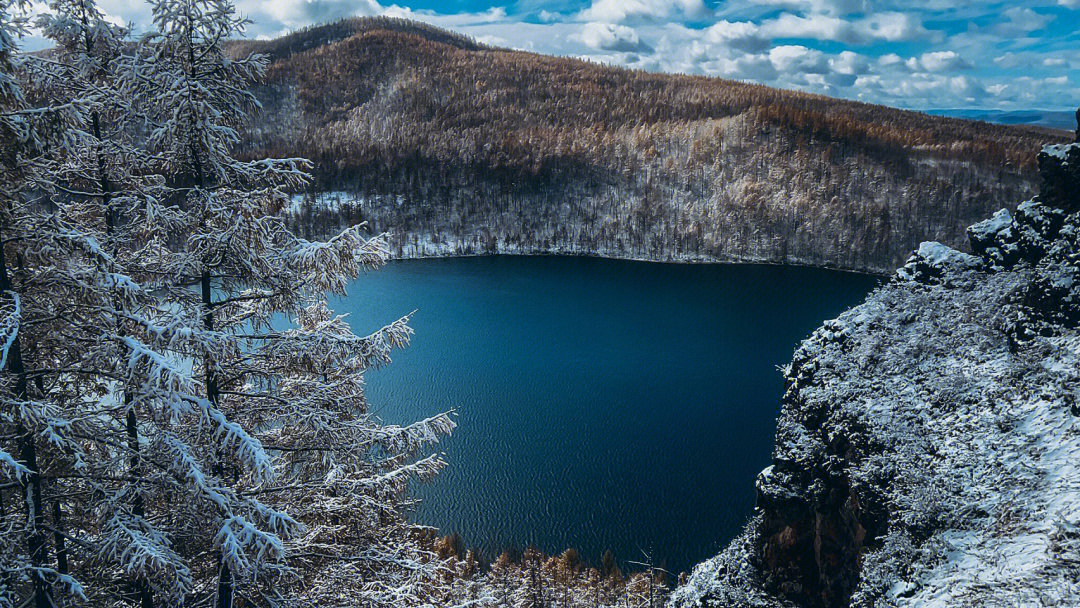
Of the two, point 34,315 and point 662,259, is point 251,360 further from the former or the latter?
point 662,259

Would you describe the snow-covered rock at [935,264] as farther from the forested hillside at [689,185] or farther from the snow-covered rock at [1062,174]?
the forested hillside at [689,185]

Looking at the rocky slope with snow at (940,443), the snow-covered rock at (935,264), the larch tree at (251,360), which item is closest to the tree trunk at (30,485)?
the larch tree at (251,360)

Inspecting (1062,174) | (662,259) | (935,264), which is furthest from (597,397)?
(662,259)

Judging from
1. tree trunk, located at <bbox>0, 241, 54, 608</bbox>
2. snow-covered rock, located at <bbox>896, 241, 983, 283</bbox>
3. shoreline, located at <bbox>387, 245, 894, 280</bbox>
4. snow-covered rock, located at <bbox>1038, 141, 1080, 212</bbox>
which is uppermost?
snow-covered rock, located at <bbox>1038, 141, 1080, 212</bbox>

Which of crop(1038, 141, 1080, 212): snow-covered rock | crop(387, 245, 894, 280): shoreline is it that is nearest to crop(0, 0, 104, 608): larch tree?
crop(1038, 141, 1080, 212): snow-covered rock

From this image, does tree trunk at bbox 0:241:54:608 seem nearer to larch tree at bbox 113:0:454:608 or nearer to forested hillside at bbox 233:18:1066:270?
larch tree at bbox 113:0:454:608
